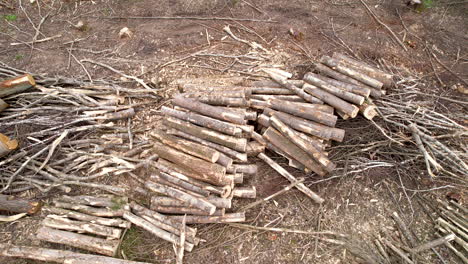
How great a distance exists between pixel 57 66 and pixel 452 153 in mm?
10137

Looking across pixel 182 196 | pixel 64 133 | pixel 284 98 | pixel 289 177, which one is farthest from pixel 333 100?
pixel 64 133

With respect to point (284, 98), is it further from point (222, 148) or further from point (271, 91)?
point (222, 148)

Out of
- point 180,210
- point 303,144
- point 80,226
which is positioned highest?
point 303,144

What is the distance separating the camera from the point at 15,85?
22.2ft

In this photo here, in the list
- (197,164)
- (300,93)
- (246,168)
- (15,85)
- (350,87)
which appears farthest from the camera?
(15,85)

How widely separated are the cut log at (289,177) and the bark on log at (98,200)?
3.03 meters

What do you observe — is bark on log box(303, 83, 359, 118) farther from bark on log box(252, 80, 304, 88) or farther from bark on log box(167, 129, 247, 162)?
bark on log box(167, 129, 247, 162)

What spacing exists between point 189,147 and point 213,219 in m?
1.50

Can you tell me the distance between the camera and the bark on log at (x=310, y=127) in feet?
19.3

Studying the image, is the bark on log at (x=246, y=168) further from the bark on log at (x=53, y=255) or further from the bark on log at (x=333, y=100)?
the bark on log at (x=53, y=255)

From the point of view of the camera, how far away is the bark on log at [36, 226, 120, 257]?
16.9 feet

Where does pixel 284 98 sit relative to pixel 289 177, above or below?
above

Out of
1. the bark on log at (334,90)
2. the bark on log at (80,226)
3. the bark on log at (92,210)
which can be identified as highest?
the bark on log at (334,90)

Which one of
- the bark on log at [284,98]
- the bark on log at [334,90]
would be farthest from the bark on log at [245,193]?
the bark on log at [334,90]
